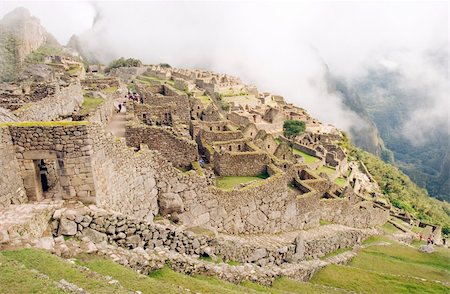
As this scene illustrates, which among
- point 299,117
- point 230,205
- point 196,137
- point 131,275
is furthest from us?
point 299,117

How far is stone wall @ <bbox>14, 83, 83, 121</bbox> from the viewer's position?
1452 cm

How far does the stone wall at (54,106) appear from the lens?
47.6 feet

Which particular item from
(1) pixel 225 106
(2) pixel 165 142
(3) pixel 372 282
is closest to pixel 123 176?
(2) pixel 165 142

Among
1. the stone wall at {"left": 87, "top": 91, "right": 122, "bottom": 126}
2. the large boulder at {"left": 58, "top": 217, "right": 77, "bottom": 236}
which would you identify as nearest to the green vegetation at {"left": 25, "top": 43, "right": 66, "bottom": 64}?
the stone wall at {"left": 87, "top": 91, "right": 122, "bottom": 126}

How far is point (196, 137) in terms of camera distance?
76.3 feet

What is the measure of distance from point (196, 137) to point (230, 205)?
26.2ft

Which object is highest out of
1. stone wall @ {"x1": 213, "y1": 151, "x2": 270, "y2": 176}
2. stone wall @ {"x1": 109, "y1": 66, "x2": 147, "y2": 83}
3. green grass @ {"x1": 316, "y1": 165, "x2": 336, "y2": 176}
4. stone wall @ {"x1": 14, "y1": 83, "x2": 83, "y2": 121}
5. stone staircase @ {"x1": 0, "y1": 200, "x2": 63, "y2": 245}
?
stone wall @ {"x1": 109, "y1": 66, "x2": 147, "y2": 83}

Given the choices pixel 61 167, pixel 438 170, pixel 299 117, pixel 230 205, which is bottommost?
pixel 438 170

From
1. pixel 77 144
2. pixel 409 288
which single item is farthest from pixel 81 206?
pixel 409 288

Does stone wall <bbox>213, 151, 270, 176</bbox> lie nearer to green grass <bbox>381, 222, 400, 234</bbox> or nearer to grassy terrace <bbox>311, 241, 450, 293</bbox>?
grassy terrace <bbox>311, 241, 450, 293</bbox>

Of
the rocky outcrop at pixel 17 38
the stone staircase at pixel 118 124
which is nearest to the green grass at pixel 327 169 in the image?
the stone staircase at pixel 118 124

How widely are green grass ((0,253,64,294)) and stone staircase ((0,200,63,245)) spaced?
3.33ft

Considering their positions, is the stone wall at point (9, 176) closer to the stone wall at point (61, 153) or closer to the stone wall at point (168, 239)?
the stone wall at point (61, 153)

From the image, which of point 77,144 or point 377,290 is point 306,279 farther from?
point 77,144
